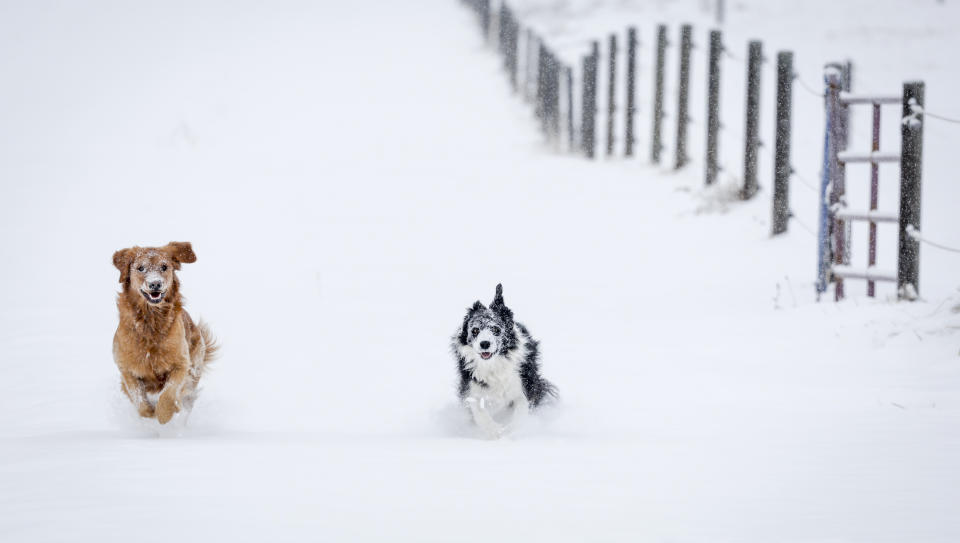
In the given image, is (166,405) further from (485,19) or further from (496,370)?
(485,19)

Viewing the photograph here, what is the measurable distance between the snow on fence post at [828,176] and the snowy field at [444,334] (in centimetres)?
35

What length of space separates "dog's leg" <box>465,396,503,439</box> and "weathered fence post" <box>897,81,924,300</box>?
153 inches

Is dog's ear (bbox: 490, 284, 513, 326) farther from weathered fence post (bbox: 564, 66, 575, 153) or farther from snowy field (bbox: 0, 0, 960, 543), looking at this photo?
weathered fence post (bbox: 564, 66, 575, 153)

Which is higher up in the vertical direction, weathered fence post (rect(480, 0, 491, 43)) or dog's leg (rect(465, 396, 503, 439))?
weathered fence post (rect(480, 0, 491, 43))

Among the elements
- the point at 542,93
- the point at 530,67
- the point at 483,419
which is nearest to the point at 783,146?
the point at 483,419

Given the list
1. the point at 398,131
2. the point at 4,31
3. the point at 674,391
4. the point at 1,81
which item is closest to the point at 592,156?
the point at 398,131

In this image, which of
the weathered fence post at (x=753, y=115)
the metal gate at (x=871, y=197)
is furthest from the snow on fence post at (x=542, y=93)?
the metal gate at (x=871, y=197)

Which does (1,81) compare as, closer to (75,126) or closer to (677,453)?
(75,126)

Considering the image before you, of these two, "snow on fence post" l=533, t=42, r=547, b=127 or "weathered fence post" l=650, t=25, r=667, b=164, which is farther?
"snow on fence post" l=533, t=42, r=547, b=127

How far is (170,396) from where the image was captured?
5.03 m

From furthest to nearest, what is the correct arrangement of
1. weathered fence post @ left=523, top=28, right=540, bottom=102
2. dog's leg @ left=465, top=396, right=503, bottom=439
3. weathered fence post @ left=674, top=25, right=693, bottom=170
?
weathered fence post @ left=523, top=28, right=540, bottom=102, weathered fence post @ left=674, top=25, right=693, bottom=170, dog's leg @ left=465, top=396, right=503, bottom=439

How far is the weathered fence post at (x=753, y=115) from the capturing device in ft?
36.6

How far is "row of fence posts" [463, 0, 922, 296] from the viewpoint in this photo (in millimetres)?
8383

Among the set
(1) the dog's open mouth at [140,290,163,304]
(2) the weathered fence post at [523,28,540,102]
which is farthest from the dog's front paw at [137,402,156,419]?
(2) the weathered fence post at [523,28,540,102]
